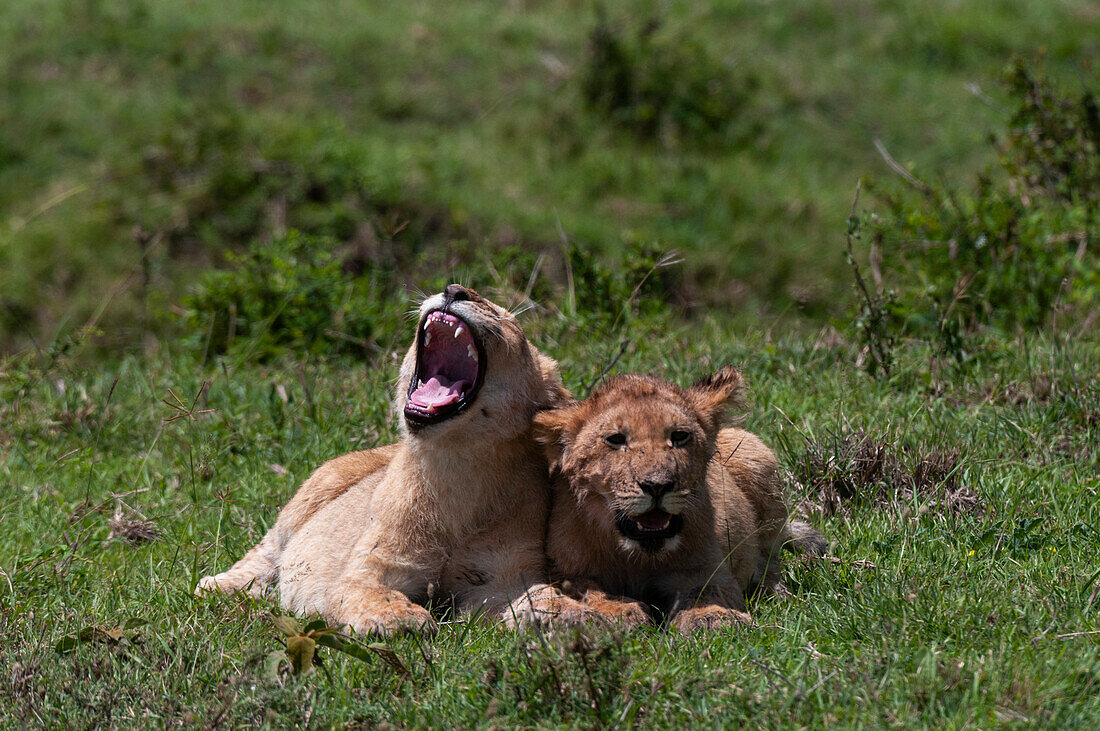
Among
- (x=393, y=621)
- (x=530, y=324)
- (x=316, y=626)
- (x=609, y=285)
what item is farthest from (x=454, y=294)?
(x=609, y=285)

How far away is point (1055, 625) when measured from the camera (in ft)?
12.6

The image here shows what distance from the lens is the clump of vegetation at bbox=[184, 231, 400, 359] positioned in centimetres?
815

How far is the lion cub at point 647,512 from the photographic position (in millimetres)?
4141

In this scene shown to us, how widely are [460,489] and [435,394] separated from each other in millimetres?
371

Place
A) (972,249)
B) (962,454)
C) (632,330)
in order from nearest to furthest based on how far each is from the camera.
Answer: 1. (962,454)
2. (632,330)
3. (972,249)

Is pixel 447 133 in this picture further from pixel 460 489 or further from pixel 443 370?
pixel 460 489

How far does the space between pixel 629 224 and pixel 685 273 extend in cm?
118

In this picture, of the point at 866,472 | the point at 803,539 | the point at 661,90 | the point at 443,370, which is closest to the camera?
the point at 443,370

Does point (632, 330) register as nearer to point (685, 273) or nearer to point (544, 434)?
point (544, 434)

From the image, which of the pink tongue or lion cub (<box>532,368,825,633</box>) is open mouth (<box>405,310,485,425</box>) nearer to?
the pink tongue

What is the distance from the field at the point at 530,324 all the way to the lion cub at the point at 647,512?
211 millimetres

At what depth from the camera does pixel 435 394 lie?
15.3 ft

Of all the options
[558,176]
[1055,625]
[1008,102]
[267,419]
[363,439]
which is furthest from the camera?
[1008,102]

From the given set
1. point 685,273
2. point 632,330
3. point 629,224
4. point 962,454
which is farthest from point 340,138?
point 962,454
